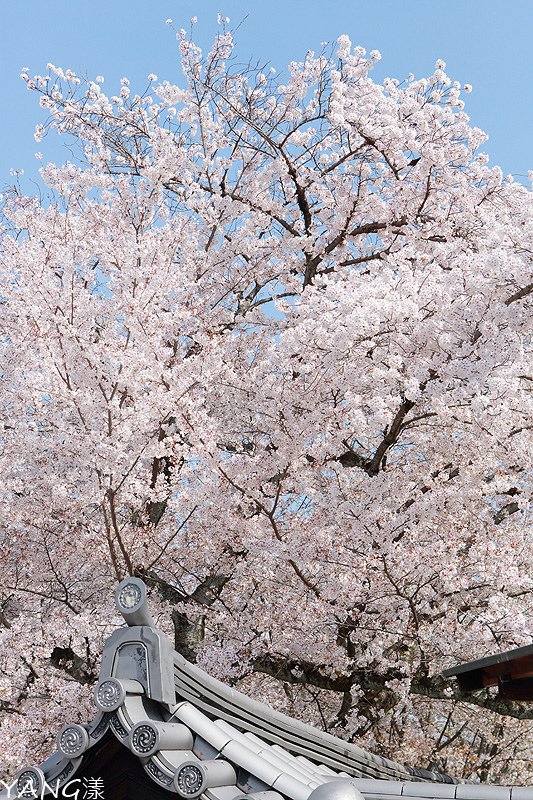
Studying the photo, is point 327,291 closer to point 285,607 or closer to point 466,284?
point 466,284

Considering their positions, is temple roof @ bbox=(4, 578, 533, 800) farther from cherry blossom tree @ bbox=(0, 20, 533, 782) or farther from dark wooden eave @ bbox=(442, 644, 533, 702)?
cherry blossom tree @ bbox=(0, 20, 533, 782)

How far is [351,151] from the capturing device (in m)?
11.4

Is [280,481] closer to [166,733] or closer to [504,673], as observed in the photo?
[504,673]

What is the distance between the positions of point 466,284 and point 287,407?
2.25m

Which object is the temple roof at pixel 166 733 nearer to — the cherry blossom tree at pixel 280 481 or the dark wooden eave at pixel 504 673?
the dark wooden eave at pixel 504 673

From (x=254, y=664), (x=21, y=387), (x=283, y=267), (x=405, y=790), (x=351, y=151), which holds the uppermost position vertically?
(x=351, y=151)

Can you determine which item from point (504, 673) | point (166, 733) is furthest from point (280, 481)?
point (166, 733)

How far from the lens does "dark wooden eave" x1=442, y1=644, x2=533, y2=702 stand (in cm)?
508

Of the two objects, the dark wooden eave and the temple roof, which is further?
the dark wooden eave

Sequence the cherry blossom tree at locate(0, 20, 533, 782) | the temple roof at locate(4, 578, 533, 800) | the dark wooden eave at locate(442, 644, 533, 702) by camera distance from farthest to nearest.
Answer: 1. the cherry blossom tree at locate(0, 20, 533, 782)
2. the dark wooden eave at locate(442, 644, 533, 702)
3. the temple roof at locate(4, 578, 533, 800)

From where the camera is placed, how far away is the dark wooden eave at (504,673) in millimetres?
5081

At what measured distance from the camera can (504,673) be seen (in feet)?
18.4

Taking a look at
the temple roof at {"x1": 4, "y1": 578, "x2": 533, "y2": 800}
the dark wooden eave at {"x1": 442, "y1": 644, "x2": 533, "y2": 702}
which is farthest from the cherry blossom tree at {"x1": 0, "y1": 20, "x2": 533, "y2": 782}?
the temple roof at {"x1": 4, "y1": 578, "x2": 533, "y2": 800}

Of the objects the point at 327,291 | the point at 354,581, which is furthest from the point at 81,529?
the point at 327,291
